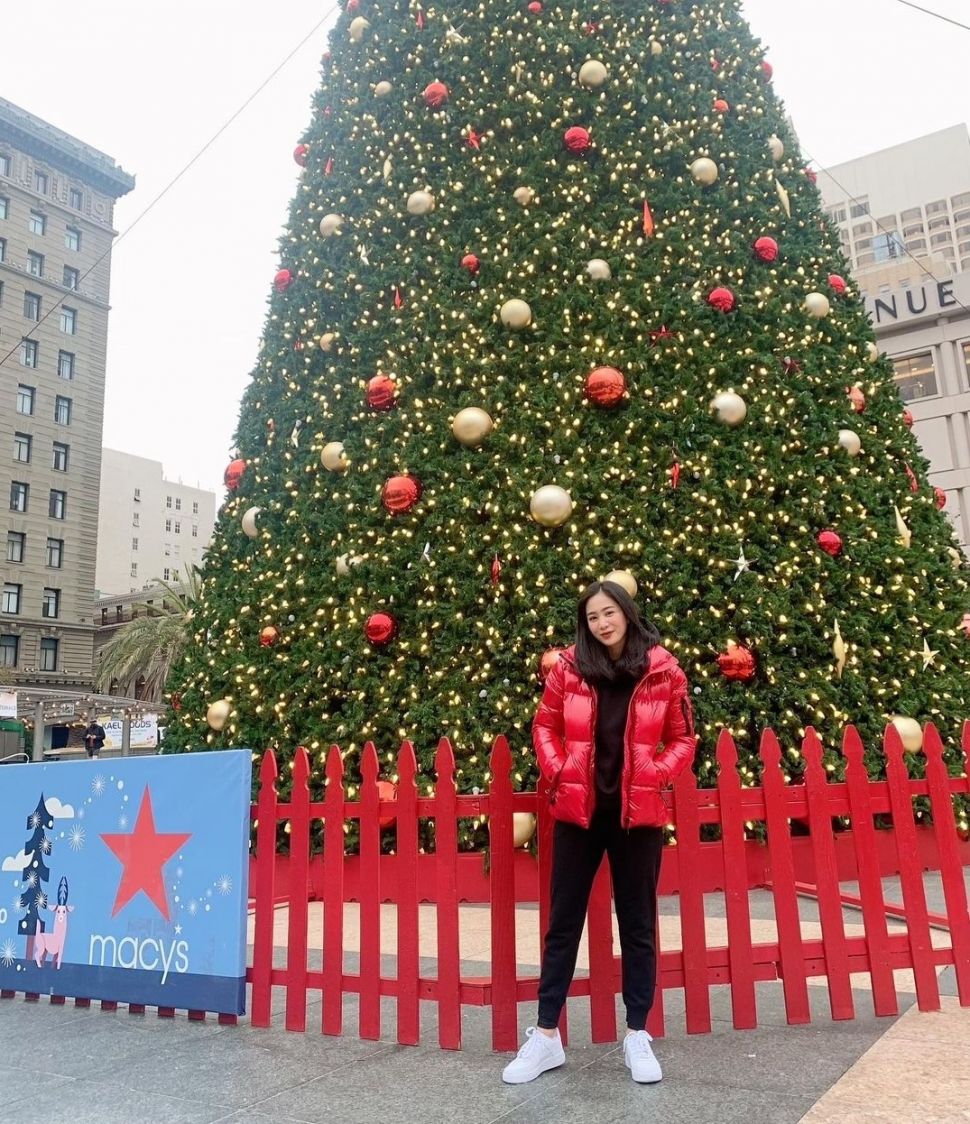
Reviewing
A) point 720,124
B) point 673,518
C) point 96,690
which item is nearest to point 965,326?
point 720,124

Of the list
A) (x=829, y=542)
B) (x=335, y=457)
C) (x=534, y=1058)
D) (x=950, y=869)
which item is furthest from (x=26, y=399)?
(x=950, y=869)

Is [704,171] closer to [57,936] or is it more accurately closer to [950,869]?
[950,869]

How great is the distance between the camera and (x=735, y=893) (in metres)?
3.50

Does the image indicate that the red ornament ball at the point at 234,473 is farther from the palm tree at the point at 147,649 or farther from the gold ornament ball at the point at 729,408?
the palm tree at the point at 147,649

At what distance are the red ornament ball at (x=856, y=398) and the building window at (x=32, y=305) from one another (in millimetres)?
50219

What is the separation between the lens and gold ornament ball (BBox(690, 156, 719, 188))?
24.9ft

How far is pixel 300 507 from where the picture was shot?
7664 millimetres

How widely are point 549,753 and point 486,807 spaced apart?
546mm

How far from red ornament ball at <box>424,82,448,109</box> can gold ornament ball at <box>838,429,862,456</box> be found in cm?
489

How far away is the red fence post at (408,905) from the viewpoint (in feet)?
11.3

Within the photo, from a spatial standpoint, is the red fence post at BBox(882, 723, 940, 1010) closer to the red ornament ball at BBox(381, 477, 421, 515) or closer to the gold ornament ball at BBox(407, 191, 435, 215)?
the red ornament ball at BBox(381, 477, 421, 515)

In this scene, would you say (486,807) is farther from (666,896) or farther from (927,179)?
(927,179)

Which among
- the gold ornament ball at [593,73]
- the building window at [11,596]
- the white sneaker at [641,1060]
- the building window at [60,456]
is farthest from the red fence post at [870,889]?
the building window at [60,456]

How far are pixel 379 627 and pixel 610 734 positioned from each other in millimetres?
3778
